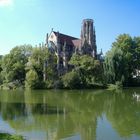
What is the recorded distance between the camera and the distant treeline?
229 ft

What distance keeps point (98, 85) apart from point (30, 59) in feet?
53.6

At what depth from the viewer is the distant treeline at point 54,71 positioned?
229ft

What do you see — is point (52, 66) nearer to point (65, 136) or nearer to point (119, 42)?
point (119, 42)

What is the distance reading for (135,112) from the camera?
32219 mm

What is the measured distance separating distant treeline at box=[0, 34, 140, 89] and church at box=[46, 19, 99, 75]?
14.7 ft

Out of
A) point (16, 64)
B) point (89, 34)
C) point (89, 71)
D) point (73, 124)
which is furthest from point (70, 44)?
point (73, 124)

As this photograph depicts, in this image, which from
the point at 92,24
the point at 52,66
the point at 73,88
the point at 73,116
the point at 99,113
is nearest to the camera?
the point at 73,116

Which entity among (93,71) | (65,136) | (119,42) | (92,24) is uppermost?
(92,24)

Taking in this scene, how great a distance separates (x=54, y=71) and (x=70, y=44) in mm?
Result: 18602

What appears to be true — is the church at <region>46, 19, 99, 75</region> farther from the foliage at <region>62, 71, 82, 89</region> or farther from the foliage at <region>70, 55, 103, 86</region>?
the foliage at <region>62, 71, 82, 89</region>

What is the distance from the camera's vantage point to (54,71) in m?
76.2

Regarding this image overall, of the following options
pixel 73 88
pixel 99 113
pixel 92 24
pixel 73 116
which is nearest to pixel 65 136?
pixel 73 116

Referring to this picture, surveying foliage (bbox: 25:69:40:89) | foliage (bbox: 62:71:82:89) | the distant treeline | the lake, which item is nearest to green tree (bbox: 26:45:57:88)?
the distant treeline

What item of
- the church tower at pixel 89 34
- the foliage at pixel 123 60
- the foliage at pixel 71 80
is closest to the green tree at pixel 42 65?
the foliage at pixel 71 80
